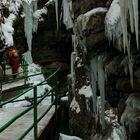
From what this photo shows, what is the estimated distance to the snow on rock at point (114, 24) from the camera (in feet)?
24.2

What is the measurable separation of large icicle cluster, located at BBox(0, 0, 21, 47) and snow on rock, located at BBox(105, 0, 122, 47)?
979 cm

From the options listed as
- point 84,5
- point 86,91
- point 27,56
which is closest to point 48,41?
point 27,56

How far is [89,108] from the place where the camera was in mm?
10297

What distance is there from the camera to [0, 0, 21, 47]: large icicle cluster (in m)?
17.1

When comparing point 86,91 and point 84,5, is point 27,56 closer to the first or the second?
point 86,91

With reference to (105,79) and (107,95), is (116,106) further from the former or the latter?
(105,79)

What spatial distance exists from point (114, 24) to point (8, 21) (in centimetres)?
1265

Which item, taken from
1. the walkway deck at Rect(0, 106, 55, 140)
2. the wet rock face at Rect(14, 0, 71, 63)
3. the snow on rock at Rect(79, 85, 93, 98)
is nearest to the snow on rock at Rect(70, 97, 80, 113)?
the snow on rock at Rect(79, 85, 93, 98)

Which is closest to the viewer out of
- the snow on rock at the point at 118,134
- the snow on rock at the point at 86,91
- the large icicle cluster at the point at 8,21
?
the snow on rock at the point at 118,134

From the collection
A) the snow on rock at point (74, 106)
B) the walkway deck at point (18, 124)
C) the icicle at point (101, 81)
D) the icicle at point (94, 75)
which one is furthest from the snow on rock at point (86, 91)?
the walkway deck at point (18, 124)

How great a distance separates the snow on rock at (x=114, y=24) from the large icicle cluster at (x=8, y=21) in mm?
9792

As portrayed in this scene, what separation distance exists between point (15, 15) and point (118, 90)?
12.4 m

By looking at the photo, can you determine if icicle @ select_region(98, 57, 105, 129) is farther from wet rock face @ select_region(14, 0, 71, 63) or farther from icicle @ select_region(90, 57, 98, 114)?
wet rock face @ select_region(14, 0, 71, 63)

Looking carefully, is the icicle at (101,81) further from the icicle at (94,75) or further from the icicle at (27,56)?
the icicle at (27,56)
